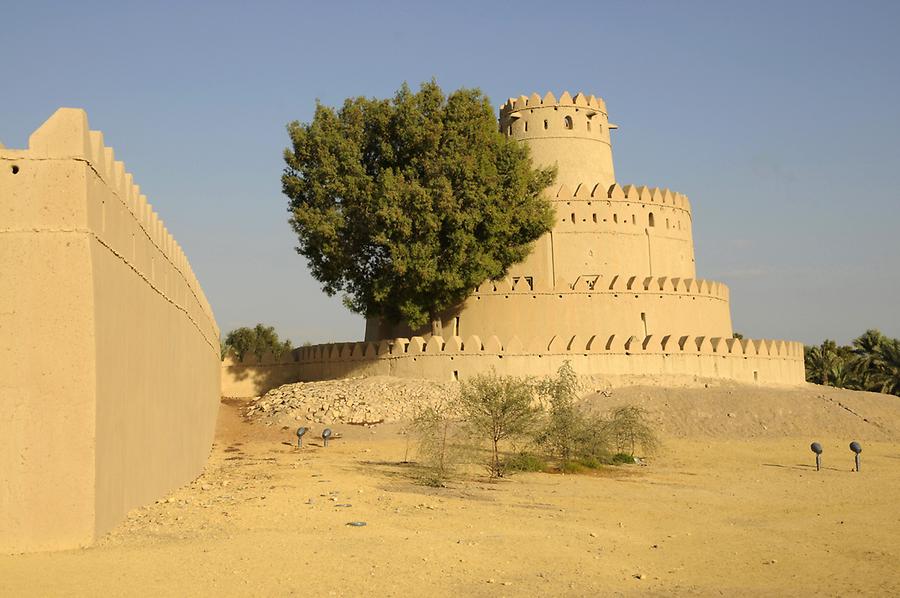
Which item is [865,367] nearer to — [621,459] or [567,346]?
[567,346]

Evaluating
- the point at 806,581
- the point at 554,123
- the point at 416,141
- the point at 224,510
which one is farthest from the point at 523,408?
the point at 554,123

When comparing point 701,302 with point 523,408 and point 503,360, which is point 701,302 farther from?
point 523,408

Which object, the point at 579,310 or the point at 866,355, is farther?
the point at 866,355

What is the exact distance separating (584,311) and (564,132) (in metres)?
8.37

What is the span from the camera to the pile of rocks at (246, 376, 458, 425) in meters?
27.2

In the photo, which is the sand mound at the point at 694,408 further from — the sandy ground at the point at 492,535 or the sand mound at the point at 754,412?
the sandy ground at the point at 492,535

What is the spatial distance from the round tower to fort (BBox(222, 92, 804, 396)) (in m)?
0.04

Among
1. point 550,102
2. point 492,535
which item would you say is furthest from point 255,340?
point 492,535

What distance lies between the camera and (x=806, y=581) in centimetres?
977

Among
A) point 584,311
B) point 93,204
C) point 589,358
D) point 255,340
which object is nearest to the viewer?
point 93,204

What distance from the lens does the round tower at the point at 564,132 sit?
3681cm

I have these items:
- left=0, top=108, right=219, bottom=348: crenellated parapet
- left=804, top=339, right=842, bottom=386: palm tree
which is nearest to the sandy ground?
left=0, top=108, right=219, bottom=348: crenellated parapet

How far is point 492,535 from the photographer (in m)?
11.3

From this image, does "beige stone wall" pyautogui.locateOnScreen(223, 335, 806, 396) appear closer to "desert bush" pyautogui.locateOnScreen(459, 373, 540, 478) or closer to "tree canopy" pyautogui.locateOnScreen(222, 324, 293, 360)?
"desert bush" pyautogui.locateOnScreen(459, 373, 540, 478)
